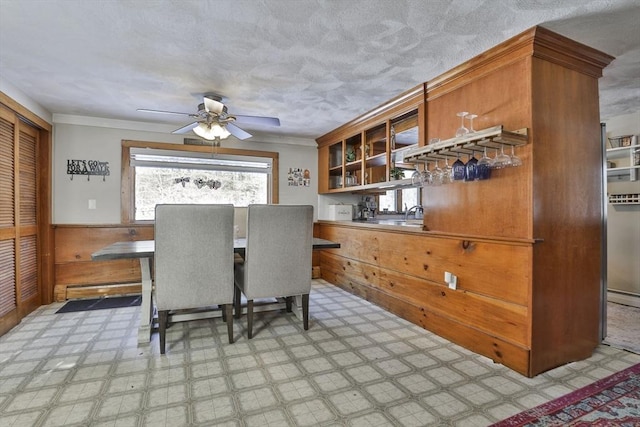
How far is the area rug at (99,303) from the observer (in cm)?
344

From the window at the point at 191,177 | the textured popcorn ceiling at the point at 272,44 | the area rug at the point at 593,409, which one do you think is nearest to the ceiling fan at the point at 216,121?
the textured popcorn ceiling at the point at 272,44

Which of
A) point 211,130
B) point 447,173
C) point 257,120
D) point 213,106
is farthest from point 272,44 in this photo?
point 447,173

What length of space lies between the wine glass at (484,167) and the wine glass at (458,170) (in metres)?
0.10

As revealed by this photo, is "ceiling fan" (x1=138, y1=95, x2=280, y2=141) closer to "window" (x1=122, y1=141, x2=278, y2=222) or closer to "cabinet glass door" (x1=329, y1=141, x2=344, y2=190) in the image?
"window" (x1=122, y1=141, x2=278, y2=222)

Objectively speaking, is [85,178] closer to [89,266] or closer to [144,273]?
[89,266]

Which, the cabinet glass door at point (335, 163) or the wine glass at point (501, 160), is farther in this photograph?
the cabinet glass door at point (335, 163)

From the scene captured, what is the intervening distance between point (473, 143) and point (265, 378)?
1.98m

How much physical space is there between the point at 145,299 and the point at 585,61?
3.61 metres

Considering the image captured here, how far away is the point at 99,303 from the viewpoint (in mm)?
3635

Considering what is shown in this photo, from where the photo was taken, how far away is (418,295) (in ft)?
9.58

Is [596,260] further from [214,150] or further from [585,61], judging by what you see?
[214,150]

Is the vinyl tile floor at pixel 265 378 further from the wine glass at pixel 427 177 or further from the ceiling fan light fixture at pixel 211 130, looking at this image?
the ceiling fan light fixture at pixel 211 130

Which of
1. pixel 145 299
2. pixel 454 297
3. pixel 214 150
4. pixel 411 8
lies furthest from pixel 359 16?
pixel 214 150

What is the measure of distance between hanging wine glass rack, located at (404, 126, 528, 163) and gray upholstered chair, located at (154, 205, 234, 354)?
1.54m
